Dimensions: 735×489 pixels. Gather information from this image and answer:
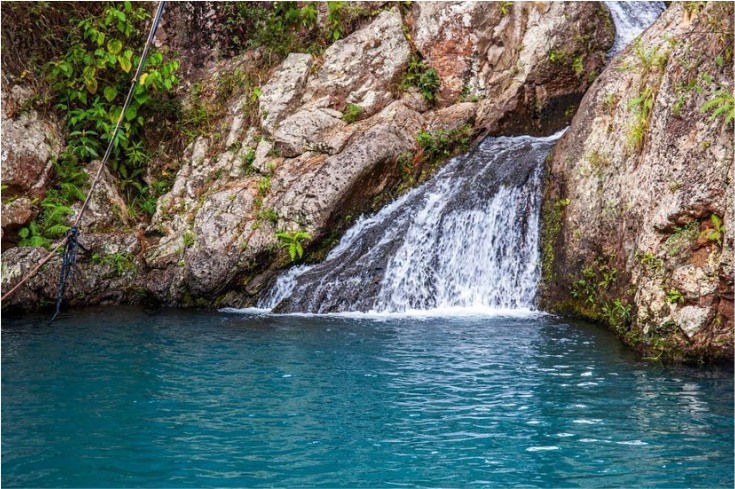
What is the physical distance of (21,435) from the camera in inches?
224

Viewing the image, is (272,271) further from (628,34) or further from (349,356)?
(628,34)

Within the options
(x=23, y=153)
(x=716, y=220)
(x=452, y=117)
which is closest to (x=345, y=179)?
(x=452, y=117)

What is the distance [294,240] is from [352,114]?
146 inches

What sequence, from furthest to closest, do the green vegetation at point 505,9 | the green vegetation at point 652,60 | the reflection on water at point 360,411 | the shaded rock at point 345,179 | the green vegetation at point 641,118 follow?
the green vegetation at point 505,9, the shaded rock at point 345,179, the green vegetation at point 652,60, the green vegetation at point 641,118, the reflection on water at point 360,411

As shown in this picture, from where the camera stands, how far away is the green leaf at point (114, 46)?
15398mm

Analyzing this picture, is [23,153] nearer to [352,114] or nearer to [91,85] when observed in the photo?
[91,85]

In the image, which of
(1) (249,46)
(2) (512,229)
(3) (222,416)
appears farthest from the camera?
(1) (249,46)

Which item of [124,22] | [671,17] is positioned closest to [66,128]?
[124,22]

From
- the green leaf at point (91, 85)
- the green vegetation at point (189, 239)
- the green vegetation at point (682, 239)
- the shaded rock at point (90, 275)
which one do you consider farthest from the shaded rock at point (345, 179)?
the green vegetation at point (682, 239)

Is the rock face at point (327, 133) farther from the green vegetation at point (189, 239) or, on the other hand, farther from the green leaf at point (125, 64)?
the green leaf at point (125, 64)

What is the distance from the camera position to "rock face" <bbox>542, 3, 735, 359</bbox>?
800cm

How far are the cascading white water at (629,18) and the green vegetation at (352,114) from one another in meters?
6.13

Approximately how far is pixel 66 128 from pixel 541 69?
11.1m

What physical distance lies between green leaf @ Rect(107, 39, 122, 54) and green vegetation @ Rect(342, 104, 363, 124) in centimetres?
563
